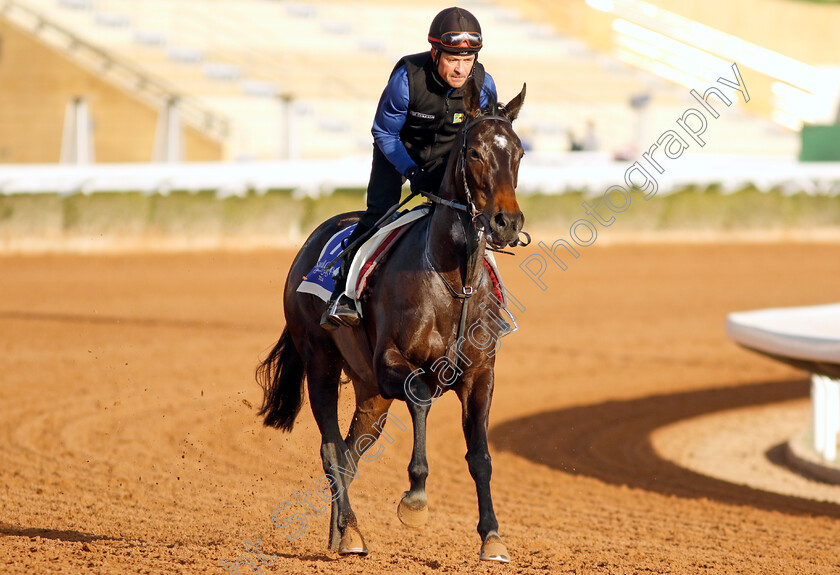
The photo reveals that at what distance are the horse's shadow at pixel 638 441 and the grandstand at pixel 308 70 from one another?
1254cm

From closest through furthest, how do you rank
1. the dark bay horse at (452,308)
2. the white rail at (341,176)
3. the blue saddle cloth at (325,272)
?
the dark bay horse at (452,308) < the blue saddle cloth at (325,272) < the white rail at (341,176)

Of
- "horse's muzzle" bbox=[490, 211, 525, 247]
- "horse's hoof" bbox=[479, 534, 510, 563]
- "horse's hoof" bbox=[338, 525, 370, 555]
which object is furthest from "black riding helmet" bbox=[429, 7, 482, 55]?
"horse's hoof" bbox=[338, 525, 370, 555]

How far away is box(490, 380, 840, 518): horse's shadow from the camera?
24.3 feet

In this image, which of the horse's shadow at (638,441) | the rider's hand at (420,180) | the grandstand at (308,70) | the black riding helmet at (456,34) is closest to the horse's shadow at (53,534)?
the rider's hand at (420,180)

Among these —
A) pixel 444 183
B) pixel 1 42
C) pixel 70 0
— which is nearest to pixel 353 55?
pixel 70 0

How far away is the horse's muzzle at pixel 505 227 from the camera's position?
4453 millimetres

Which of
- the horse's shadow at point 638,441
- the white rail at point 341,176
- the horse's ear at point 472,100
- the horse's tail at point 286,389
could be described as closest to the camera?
the horse's ear at point 472,100

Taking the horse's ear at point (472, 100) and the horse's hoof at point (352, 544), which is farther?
the horse's hoof at point (352, 544)

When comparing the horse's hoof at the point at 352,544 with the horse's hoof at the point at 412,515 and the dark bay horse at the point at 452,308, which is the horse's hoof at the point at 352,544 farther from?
the horse's hoof at the point at 412,515

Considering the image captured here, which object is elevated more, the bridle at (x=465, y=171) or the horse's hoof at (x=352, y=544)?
the bridle at (x=465, y=171)

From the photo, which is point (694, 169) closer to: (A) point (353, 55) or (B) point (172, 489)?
(A) point (353, 55)

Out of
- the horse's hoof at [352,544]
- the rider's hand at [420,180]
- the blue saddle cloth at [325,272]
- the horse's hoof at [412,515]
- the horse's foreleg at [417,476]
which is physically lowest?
the horse's hoof at [352,544]

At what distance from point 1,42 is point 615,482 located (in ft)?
65.5

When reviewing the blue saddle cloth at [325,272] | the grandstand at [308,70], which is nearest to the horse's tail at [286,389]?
the blue saddle cloth at [325,272]
